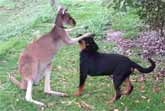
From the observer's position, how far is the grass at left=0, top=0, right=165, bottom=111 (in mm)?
6316

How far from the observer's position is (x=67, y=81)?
7.16 m

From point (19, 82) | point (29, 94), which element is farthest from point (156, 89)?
point (19, 82)

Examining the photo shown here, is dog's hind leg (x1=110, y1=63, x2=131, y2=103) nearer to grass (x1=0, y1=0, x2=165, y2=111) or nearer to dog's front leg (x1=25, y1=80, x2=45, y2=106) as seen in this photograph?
grass (x1=0, y1=0, x2=165, y2=111)

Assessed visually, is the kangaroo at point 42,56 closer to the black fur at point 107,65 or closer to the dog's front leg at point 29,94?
the dog's front leg at point 29,94

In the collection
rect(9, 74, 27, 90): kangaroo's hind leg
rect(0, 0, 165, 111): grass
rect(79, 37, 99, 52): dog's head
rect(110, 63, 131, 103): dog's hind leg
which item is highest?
rect(79, 37, 99, 52): dog's head

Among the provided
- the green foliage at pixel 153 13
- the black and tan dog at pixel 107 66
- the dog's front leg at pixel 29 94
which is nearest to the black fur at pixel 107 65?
the black and tan dog at pixel 107 66

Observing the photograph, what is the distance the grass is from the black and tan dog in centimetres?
21

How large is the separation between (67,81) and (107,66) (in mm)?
1122

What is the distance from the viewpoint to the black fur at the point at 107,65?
6133 mm

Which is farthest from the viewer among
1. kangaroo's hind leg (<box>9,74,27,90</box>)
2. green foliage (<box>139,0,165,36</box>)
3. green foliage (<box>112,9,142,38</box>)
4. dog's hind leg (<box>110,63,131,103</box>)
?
green foliage (<box>112,9,142,38</box>)

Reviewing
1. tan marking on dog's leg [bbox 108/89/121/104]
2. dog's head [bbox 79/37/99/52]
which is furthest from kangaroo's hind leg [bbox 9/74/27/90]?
tan marking on dog's leg [bbox 108/89/121/104]

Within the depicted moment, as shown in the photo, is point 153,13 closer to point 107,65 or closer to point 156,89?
point 156,89

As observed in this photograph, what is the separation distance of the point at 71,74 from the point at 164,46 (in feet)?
6.03

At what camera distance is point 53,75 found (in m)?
7.44
